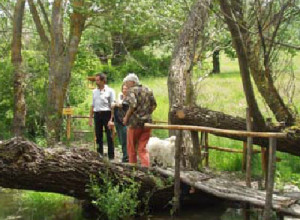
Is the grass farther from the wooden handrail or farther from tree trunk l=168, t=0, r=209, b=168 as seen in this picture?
the wooden handrail

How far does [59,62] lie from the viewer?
1650 centimetres

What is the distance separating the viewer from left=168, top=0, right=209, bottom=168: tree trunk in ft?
38.1

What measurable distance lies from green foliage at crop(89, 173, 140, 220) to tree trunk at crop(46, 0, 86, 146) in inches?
308

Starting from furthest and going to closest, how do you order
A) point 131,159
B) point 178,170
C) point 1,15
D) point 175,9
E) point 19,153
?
point 1,15
point 175,9
point 131,159
point 178,170
point 19,153

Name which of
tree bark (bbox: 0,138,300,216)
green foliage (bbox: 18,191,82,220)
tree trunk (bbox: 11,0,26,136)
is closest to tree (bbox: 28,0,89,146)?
tree trunk (bbox: 11,0,26,136)

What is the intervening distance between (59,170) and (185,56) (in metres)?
4.74

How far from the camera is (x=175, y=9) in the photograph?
16.3 meters

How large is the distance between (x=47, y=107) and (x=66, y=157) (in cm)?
850

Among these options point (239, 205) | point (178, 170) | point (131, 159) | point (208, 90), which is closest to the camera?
point (178, 170)

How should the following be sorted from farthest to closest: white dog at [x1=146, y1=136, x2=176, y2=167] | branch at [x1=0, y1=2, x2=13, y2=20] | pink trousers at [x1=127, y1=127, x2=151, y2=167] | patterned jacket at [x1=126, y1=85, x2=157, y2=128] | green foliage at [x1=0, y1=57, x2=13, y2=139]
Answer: branch at [x1=0, y1=2, x2=13, y2=20], green foliage at [x1=0, y1=57, x2=13, y2=139], white dog at [x1=146, y1=136, x2=176, y2=167], pink trousers at [x1=127, y1=127, x2=151, y2=167], patterned jacket at [x1=126, y1=85, x2=157, y2=128]

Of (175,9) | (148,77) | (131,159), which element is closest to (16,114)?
(175,9)

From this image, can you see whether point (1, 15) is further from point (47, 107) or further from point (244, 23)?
point (244, 23)

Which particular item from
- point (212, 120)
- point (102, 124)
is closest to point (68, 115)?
point (102, 124)

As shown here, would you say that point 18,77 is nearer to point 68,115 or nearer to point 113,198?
point 68,115
